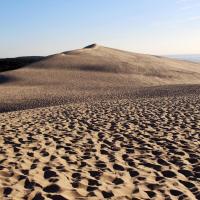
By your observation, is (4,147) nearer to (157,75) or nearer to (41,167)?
(41,167)

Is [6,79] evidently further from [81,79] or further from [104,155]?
[104,155]

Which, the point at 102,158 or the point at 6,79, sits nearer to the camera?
the point at 102,158

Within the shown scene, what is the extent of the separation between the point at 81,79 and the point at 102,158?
33.7 metres

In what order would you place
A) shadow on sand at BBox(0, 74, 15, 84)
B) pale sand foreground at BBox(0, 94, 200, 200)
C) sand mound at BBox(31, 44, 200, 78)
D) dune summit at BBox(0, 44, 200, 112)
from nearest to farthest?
pale sand foreground at BBox(0, 94, 200, 200), dune summit at BBox(0, 44, 200, 112), shadow on sand at BBox(0, 74, 15, 84), sand mound at BBox(31, 44, 200, 78)

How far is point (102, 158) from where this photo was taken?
811 cm

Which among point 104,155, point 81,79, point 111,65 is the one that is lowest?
point 81,79

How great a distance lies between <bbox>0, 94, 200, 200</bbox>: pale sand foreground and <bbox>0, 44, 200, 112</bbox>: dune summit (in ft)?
47.1

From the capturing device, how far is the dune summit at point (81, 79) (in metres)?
29.5

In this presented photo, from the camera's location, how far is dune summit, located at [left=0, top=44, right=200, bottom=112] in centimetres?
2953

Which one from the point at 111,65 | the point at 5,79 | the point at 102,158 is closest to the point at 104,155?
the point at 102,158

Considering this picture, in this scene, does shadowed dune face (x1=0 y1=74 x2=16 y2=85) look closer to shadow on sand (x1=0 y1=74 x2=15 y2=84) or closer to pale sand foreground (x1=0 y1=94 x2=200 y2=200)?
shadow on sand (x1=0 y1=74 x2=15 y2=84)

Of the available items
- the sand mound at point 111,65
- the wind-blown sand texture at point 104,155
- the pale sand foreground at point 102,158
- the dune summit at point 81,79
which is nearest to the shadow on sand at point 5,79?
the dune summit at point 81,79

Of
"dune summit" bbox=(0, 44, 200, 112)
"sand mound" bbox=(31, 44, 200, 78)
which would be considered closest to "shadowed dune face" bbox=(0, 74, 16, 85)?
"dune summit" bbox=(0, 44, 200, 112)

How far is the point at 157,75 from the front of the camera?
4747 cm
